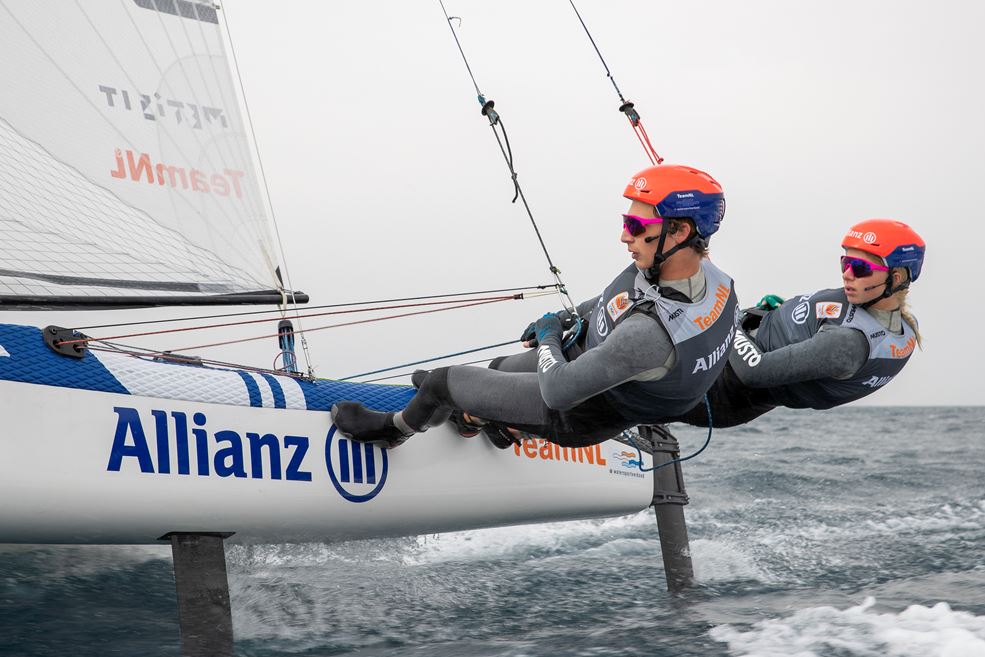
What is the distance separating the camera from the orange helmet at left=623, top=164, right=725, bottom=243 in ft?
9.02

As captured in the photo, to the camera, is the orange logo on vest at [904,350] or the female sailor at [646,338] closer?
the female sailor at [646,338]

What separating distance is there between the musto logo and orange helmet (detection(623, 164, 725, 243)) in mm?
1428

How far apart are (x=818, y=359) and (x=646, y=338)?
960mm

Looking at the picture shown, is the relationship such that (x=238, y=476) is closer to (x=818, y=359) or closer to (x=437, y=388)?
(x=437, y=388)

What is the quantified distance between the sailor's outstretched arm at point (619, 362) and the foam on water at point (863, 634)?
911mm

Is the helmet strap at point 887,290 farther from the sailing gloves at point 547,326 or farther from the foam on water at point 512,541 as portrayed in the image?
the foam on water at point 512,541

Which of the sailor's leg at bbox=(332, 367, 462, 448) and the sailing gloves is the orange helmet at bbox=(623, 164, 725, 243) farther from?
the sailor's leg at bbox=(332, 367, 462, 448)

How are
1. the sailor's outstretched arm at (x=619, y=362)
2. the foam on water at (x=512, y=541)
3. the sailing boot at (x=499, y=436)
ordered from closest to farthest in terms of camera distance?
the sailor's outstretched arm at (x=619, y=362)
the sailing boot at (x=499, y=436)
the foam on water at (x=512, y=541)

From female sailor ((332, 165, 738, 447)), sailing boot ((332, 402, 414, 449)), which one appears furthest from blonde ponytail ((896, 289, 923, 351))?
sailing boot ((332, 402, 414, 449))

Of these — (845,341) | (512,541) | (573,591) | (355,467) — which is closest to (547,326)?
(355,467)

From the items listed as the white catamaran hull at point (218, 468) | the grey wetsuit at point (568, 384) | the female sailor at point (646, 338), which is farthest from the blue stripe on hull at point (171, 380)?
the female sailor at point (646, 338)

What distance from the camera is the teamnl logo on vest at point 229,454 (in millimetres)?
3000

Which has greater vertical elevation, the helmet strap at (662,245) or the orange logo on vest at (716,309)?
the helmet strap at (662,245)

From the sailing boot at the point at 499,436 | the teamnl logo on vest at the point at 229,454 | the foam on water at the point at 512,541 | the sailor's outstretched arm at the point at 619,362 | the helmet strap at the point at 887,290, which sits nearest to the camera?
the sailor's outstretched arm at the point at 619,362
